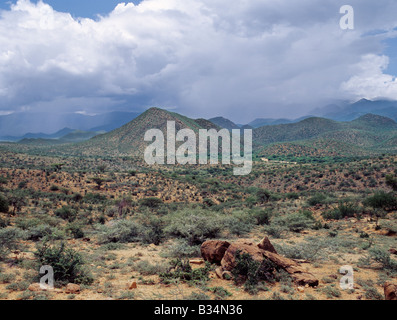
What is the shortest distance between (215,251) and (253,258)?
1.84 meters

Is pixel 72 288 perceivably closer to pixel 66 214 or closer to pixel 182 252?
pixel 182 252

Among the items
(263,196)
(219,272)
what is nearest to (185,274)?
(219,272)

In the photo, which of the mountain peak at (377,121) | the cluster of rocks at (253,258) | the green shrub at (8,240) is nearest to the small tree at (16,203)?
the green shrub at (8,240)

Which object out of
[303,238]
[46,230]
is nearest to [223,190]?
[303,238]

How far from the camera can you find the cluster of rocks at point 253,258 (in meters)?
7.88

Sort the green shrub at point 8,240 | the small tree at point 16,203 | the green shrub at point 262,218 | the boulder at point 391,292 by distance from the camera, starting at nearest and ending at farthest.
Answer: the boulder at point 391,292, the green shrub at point 8,240, the green shrub at point 262,218, the small tree at point 16,203

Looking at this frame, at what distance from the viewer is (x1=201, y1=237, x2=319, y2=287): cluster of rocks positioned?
7877mm

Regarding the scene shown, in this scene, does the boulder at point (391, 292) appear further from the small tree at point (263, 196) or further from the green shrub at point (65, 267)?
the small tree at point (263, 196)

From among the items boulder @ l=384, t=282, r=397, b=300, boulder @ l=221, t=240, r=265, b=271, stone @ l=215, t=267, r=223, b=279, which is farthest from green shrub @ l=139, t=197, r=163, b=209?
boulder @ l=384, t=282, r=397, b=300

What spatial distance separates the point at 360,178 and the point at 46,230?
43711 mm

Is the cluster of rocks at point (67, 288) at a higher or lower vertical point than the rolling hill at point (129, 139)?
lower

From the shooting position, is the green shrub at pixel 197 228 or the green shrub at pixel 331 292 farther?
the green shrub at pixel 197 228

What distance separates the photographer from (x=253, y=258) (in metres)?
8.22
